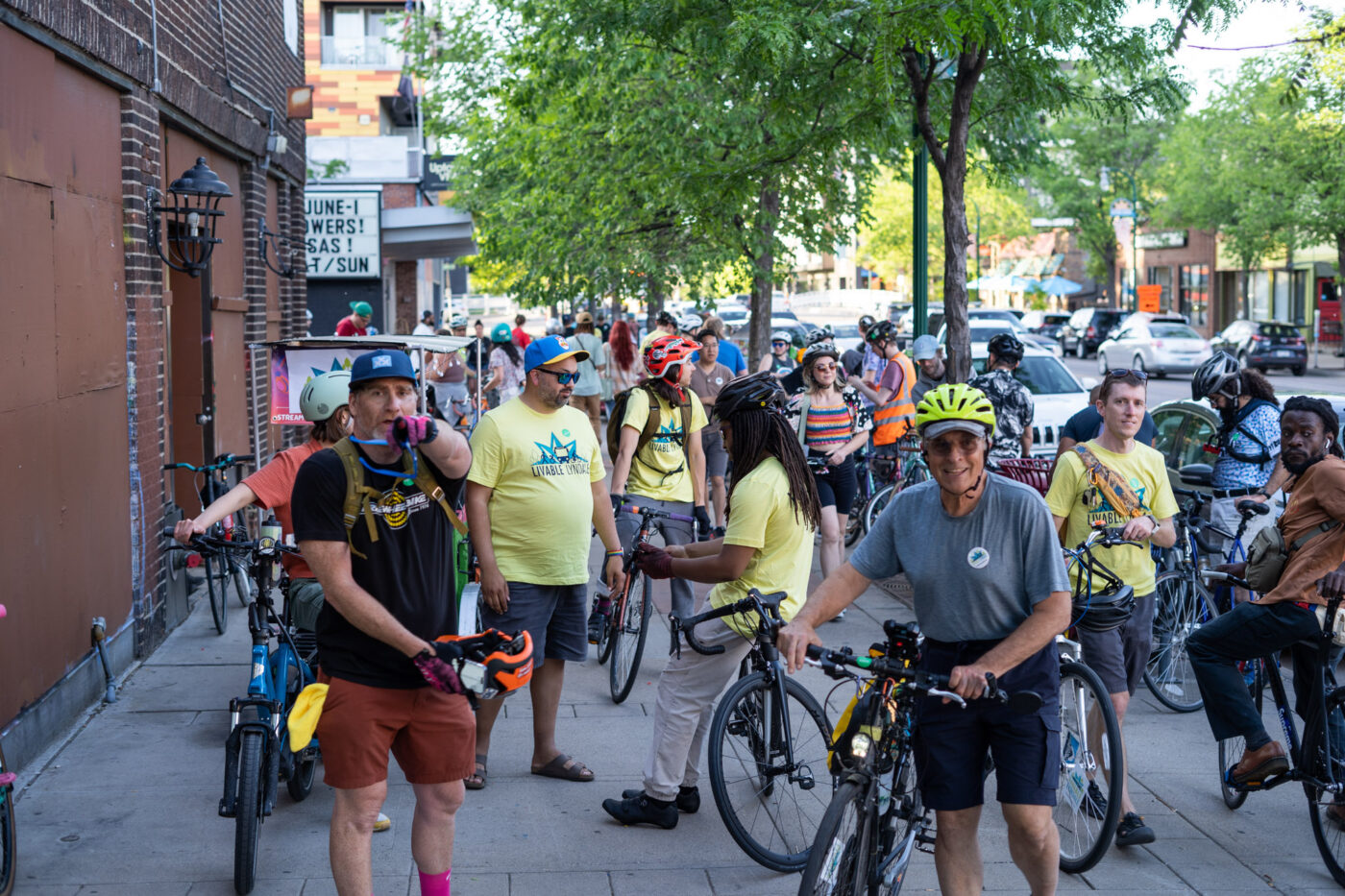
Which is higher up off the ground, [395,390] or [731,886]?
[395,390]

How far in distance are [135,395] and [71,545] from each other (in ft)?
5.22

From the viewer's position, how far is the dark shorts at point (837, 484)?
32.6 feet

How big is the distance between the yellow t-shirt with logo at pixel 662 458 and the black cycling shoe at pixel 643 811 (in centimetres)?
270

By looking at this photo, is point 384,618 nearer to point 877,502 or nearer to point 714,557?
point 714,557

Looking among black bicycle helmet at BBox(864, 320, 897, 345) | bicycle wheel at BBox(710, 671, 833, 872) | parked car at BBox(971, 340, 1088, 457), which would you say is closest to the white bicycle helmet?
bicycle wheel at BBox(710, 671, 833, 872)

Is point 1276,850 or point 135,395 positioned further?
point 135,395

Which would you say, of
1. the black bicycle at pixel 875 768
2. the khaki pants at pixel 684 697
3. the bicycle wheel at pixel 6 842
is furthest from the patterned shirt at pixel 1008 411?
the bicycle wheel at pixel 6 842

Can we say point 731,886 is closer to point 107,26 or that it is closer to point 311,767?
point 311,767

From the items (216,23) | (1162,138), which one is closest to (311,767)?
(216,23)

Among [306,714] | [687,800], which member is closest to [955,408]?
[306,714]

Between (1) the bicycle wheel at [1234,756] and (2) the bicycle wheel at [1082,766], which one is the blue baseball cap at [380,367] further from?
(1) the bicycle wheel at [1234,756]

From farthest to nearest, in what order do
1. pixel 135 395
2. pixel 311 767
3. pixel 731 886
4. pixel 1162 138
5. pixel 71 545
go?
pixel 1162 138 < pixel 135 395 < pixel 71 545 < pixel 311 767 < pixel 731 886

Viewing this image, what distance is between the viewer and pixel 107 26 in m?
7.67

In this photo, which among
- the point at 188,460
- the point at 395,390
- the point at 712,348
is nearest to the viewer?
the point at 395,390
